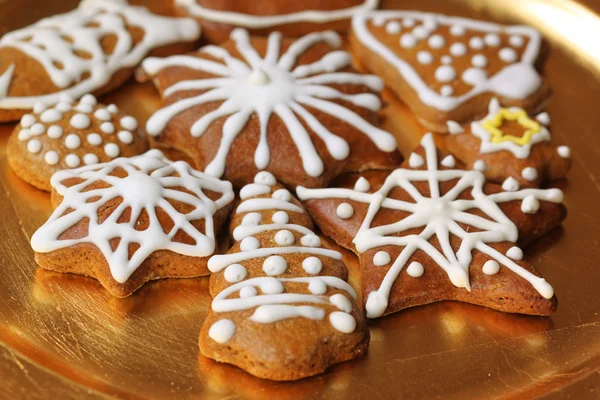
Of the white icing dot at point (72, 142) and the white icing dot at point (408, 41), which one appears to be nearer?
the white icing dot at point (72, 142)

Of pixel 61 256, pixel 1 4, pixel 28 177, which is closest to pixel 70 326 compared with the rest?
pixel 61 256

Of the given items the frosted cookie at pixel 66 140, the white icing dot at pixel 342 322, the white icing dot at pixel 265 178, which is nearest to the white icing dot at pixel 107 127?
the frosted cookie at pixel 66 140

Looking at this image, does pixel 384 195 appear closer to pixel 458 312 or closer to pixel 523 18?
pixel 458 312

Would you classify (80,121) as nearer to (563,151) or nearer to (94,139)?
(94,139)

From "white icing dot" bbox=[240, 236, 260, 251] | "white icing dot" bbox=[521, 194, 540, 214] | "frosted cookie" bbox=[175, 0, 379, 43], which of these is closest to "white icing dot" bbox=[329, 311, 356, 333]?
"white icing dot" bbox=[240, 236, 260, 251]

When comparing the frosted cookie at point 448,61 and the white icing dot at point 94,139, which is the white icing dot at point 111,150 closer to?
the white icing dot at point 94,139

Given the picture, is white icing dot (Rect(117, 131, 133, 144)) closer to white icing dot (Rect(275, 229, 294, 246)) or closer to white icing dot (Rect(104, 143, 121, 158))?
→ white icing dot (Rect(104, 143, 121, 158))

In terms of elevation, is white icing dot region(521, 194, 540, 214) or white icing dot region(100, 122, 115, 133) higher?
white icing dot region(100, 122, 115, 133)
